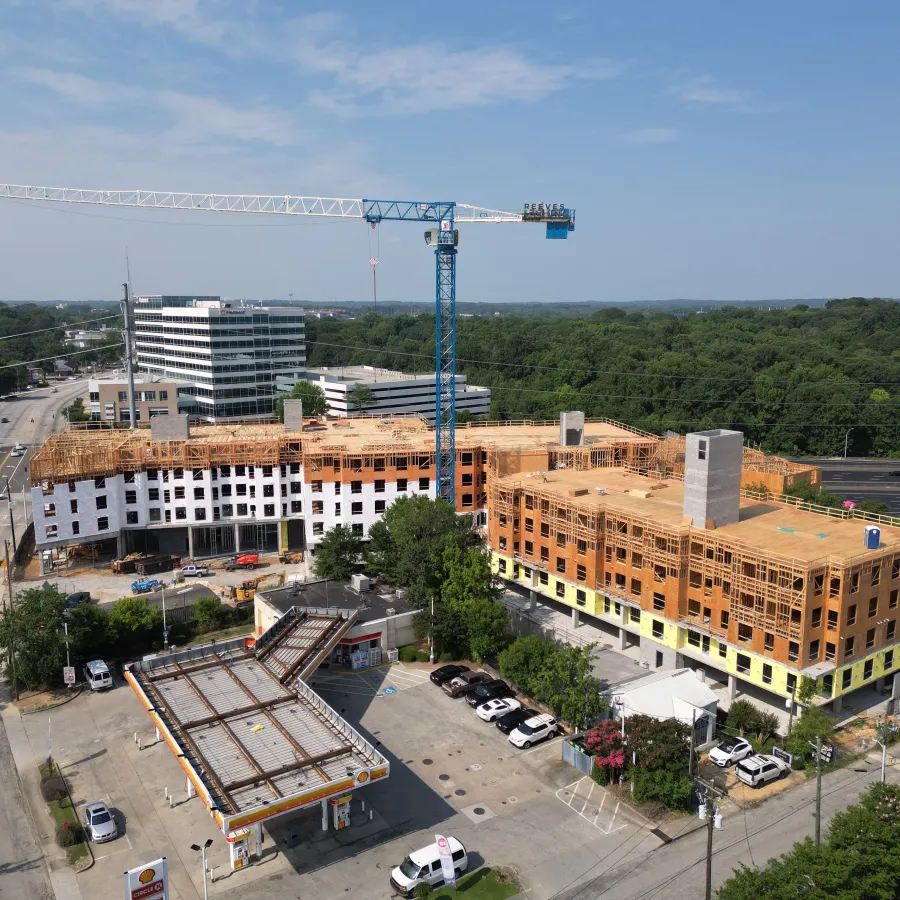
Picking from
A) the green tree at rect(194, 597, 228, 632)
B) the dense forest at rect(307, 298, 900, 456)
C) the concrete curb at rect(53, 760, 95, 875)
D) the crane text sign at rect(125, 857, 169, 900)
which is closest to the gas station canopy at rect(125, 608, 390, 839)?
the crane text sign at rect(125, 857, 169, 900)

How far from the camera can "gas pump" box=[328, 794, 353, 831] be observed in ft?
119

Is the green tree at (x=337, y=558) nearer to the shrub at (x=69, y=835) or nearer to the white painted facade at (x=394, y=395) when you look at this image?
the shrub at (x=69, y=835)

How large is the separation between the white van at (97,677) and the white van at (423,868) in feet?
86.6

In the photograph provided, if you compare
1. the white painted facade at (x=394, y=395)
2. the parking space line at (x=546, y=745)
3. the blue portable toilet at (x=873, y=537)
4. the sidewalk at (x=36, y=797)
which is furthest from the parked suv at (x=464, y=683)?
the white painted facade at (x=394, y=395)

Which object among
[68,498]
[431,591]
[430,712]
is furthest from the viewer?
[68,498]

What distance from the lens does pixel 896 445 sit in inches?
5389

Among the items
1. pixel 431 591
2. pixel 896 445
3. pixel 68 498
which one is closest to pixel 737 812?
pixel 431 591

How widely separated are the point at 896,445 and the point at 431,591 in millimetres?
113331

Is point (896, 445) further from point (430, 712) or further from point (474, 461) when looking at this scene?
point (430, 712)

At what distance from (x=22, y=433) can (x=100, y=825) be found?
125 meters

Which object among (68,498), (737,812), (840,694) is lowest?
(737,812)

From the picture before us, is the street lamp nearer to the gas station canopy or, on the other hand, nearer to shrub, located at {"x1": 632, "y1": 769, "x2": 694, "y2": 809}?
the gas station canopy

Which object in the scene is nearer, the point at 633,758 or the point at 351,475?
the point at 633,758

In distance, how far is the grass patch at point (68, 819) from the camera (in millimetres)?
35438
